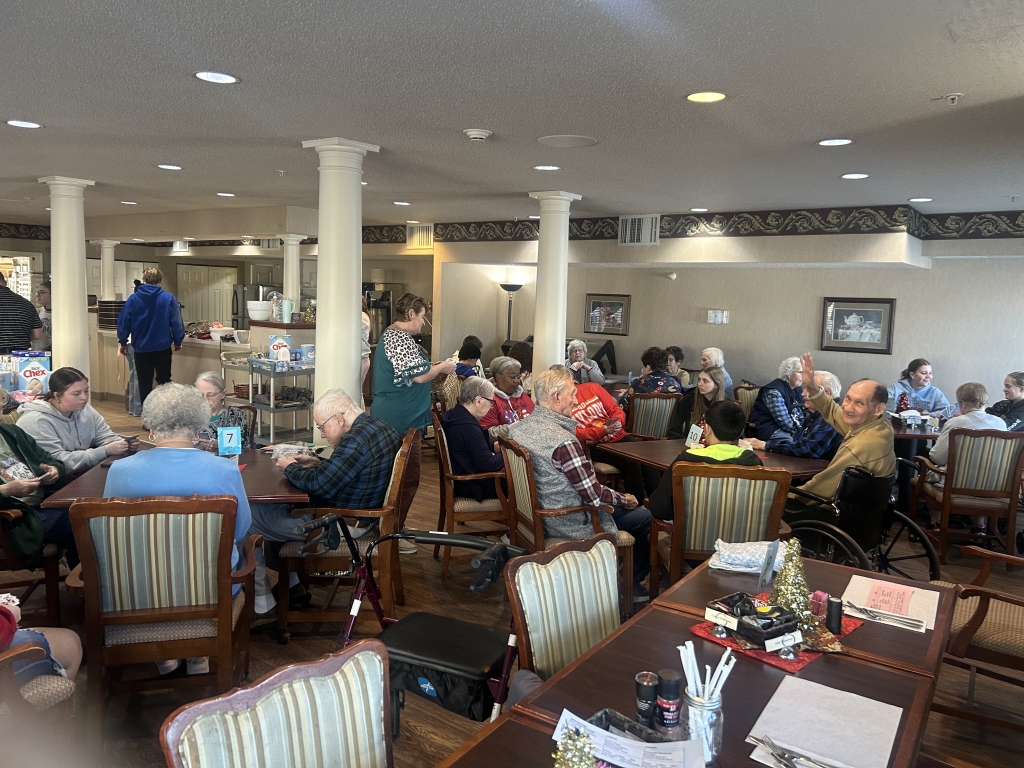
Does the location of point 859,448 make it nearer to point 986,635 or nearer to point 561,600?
point 986,635

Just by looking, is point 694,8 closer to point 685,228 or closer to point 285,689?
point 285,689

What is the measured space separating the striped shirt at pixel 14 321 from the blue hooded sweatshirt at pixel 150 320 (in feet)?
3.03

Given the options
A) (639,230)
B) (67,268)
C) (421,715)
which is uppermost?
(639,230)

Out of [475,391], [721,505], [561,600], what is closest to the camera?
[561,600]

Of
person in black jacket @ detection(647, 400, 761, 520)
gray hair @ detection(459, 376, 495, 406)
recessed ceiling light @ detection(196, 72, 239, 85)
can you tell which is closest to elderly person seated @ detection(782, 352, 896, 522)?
person in black jacket @ detection(647, 400, 761, 520)

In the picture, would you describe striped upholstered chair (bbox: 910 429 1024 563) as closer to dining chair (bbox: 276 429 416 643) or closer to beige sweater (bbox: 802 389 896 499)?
beige sweater (bbox: 802 389 896 499)

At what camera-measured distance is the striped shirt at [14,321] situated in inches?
250

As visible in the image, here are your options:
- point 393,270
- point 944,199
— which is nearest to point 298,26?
point 944,199

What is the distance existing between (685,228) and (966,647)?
6.08 metres

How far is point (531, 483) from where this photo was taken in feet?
10.7

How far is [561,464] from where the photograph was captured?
3262 millimetres

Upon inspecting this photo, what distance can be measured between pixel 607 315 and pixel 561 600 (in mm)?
8674

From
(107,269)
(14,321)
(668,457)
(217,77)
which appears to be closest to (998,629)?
(668,457)

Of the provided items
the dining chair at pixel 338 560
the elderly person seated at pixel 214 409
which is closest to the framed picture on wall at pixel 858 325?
the dining chair at pixel 338 560
